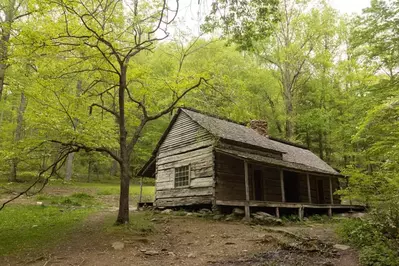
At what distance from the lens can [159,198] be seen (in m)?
18.9

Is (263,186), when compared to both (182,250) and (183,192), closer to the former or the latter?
(183,192)

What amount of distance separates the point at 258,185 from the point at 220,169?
12.0ft

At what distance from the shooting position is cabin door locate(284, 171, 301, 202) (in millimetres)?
20938

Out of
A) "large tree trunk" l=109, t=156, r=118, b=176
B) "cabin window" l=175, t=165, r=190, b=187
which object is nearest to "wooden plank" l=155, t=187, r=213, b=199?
"cabin window" l=175, t=165, r=190, b=187

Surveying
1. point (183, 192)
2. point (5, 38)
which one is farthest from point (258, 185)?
point (5, 38)

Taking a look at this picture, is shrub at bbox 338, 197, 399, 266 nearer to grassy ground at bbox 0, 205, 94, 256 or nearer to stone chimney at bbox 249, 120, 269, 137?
grassy ground at bbox 0, 205, 94, 256

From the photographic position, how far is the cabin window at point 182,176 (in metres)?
17.4

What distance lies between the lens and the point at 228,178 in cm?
1638

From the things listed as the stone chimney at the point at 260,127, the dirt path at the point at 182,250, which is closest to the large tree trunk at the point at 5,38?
the dirt path at the point at 182,250

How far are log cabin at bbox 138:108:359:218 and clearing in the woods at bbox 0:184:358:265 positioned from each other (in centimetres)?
238

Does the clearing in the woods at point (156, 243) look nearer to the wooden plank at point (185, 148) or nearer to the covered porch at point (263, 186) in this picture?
the covered porch at point (263, 186)

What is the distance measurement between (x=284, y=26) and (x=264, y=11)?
87.9 feet

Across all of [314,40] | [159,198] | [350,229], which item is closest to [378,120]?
[350,229]

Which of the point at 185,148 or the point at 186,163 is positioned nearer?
the point at 186,163
